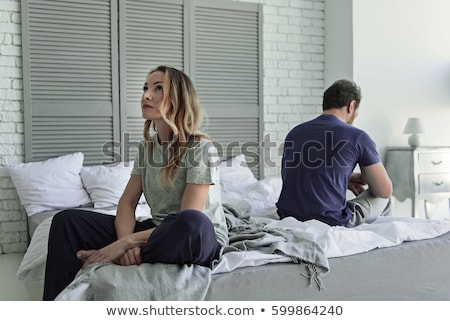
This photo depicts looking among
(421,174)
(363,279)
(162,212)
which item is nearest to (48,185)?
(162,212)

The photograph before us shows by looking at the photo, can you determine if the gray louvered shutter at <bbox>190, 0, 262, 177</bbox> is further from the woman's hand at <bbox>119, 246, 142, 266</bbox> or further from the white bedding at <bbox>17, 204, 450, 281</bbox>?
the woman's hand at <bbox>119, 246, 142, 266</bbox>

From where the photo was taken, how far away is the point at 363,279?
2.04 metres

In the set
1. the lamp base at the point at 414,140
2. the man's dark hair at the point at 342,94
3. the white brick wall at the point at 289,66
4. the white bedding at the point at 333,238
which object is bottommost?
the white bedding at the point at 333,238

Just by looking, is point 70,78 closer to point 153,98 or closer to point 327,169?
point 153,98

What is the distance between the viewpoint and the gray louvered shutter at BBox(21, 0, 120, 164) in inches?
144

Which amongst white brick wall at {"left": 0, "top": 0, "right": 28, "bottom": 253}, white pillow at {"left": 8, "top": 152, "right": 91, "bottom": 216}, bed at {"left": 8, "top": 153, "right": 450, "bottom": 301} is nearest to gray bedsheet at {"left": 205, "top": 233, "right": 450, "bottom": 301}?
bed at {"left": 8, "top": 153, "right": 450, "bottom": 301}

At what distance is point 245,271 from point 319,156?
838 mm

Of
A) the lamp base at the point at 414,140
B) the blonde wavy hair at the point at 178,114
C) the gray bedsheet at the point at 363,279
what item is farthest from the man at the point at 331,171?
the lamp base at the point at 414,140

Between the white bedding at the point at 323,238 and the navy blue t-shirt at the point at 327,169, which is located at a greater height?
the navy blue t-shirt at the point at 327,169

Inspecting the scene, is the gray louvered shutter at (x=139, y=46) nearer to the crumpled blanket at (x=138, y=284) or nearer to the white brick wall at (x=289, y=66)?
the white brick wall at (x=289, y=66)

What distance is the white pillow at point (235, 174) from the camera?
147 inches

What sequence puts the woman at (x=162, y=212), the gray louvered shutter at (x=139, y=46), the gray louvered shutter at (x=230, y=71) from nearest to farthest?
1. the woman at (x=162, y=212)
2. the gray louvered shutter at (x=139, y=46)
3. the gray louvered shutter at (x=230, y=71)

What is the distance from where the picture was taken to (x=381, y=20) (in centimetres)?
455
